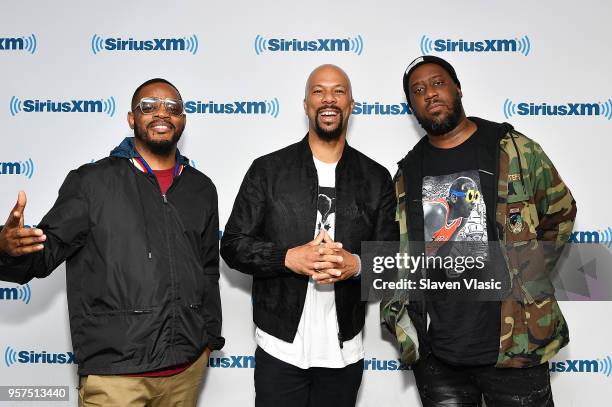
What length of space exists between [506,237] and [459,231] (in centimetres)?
17

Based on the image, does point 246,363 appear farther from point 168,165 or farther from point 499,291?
point 499,291

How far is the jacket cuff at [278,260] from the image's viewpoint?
186 centimetres

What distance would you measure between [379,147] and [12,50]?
190 cm

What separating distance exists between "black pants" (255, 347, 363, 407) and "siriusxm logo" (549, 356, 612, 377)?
1126 mm

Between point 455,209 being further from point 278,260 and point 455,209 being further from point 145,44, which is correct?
point 145,44

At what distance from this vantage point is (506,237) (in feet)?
6.19

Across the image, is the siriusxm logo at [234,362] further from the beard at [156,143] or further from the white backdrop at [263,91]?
the beard at [156,143]

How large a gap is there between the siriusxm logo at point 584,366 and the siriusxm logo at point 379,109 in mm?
1422

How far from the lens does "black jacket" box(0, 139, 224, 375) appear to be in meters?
1.74

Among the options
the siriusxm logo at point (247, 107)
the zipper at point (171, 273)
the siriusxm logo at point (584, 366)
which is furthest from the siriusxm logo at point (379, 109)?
the siriusxm logo at point (584, 366)

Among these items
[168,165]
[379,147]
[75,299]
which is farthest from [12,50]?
[379,147]

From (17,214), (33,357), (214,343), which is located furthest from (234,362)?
(17,214)

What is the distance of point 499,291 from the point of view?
73.5 inches

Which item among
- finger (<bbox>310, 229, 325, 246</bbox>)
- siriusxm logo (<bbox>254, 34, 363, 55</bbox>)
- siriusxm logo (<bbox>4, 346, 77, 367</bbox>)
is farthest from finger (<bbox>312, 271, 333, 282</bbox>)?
siriusxm logo (<bbox>4, 346, 77, 367</bbox>)
